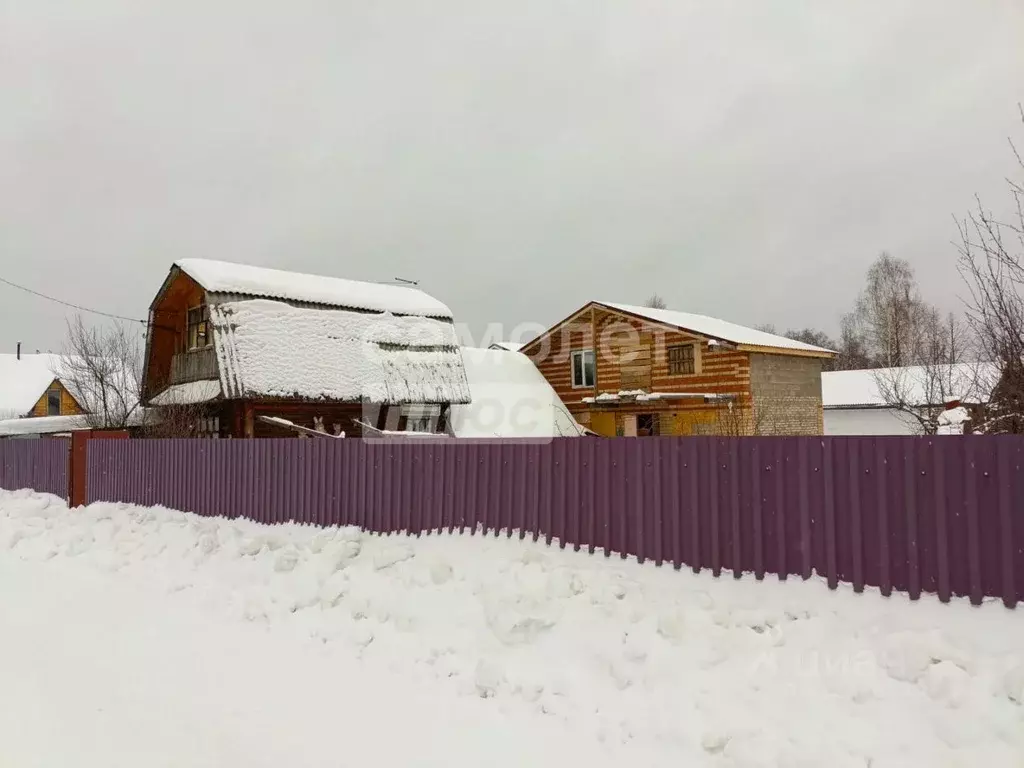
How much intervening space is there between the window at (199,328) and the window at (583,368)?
13.8 meters

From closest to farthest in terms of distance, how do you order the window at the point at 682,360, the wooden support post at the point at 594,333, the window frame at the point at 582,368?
the window at the point at 682,360 < the wooden support post at the point at 594,333 < the window frame at the point at 582,368

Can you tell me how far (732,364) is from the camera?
71.5 ft

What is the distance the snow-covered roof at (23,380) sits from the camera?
45344 mm

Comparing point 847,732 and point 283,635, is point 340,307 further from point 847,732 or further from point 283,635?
point 847,732

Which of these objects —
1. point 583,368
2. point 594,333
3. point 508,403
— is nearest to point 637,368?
point 594,333

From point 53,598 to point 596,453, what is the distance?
22.7ft

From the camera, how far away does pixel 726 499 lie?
6047mm

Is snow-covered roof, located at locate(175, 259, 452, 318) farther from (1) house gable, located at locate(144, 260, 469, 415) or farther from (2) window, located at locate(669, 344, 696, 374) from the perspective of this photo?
(2) window, located at locate(669, 344, 696, 374)

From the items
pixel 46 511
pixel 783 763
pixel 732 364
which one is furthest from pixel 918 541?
pixel 732 364

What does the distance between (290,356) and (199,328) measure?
3511 millimetres

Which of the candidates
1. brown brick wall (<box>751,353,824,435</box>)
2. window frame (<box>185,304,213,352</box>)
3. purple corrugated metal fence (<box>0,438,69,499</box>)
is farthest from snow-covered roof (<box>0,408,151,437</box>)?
brown brick wall (<box>751,353,824,435</box>)

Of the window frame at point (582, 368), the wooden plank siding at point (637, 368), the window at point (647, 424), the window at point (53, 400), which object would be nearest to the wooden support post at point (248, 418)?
the wooden plank siding at point (637, 368)

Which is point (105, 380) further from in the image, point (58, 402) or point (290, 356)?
point (58, 402)

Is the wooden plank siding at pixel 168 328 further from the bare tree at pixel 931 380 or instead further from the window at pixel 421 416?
the bare tree at pixel 931 380
